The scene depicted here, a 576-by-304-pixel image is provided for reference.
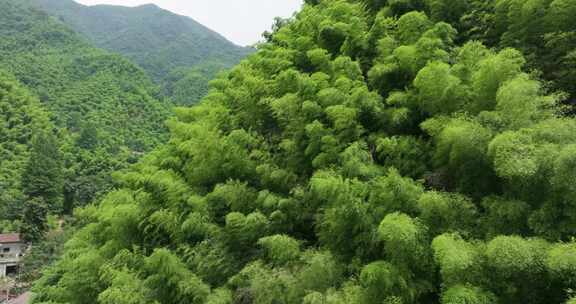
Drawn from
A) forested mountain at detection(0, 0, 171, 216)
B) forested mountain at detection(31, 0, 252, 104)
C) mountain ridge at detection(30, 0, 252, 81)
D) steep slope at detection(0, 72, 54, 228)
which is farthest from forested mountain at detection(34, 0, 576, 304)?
mountain ridge at detection(30, 0, 252, 81)

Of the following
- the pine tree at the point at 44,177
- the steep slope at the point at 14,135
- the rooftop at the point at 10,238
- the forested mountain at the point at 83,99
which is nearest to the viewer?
the rooftop at the point at 10,238

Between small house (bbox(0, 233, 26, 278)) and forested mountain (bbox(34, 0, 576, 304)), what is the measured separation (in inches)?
620

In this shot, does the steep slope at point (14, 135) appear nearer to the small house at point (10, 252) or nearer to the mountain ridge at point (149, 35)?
the small house at point (10, 252)

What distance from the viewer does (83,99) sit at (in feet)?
119

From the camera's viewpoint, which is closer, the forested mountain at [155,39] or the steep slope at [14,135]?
the steep slope at [14,135]

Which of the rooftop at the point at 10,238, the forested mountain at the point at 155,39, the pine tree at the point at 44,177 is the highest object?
the forested mountain at the point at 155,39

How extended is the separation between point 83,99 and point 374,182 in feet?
122

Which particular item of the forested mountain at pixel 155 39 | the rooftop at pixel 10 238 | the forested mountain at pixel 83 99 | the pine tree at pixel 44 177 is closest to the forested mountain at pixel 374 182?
the rooftop at pixel 10 238

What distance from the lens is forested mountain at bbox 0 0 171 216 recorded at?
27.8 metres

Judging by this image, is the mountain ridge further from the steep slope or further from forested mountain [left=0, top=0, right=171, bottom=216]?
the steep slope

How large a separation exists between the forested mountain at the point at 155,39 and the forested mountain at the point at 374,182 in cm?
4062

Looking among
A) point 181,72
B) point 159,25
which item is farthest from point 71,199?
point 159,25

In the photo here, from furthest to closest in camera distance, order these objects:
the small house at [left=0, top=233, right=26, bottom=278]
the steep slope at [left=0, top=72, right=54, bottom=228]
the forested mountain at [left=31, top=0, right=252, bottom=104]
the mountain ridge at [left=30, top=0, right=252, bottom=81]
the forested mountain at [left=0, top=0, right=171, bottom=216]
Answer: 1. the mountain ridge at [left=30, top=0, right=252, bottom=81]
2. the forested mountain at [left=31, top=0, right=252, bottom=104]
3. the forested mountain at [left=0, top=0, right=171, bottom=216]
4. the steep slope at [left=0, top=72, right=54, bottom=228]
5. the small house at [left=0, top=233, right=26, bottom=278]

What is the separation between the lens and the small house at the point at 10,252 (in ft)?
66.1
